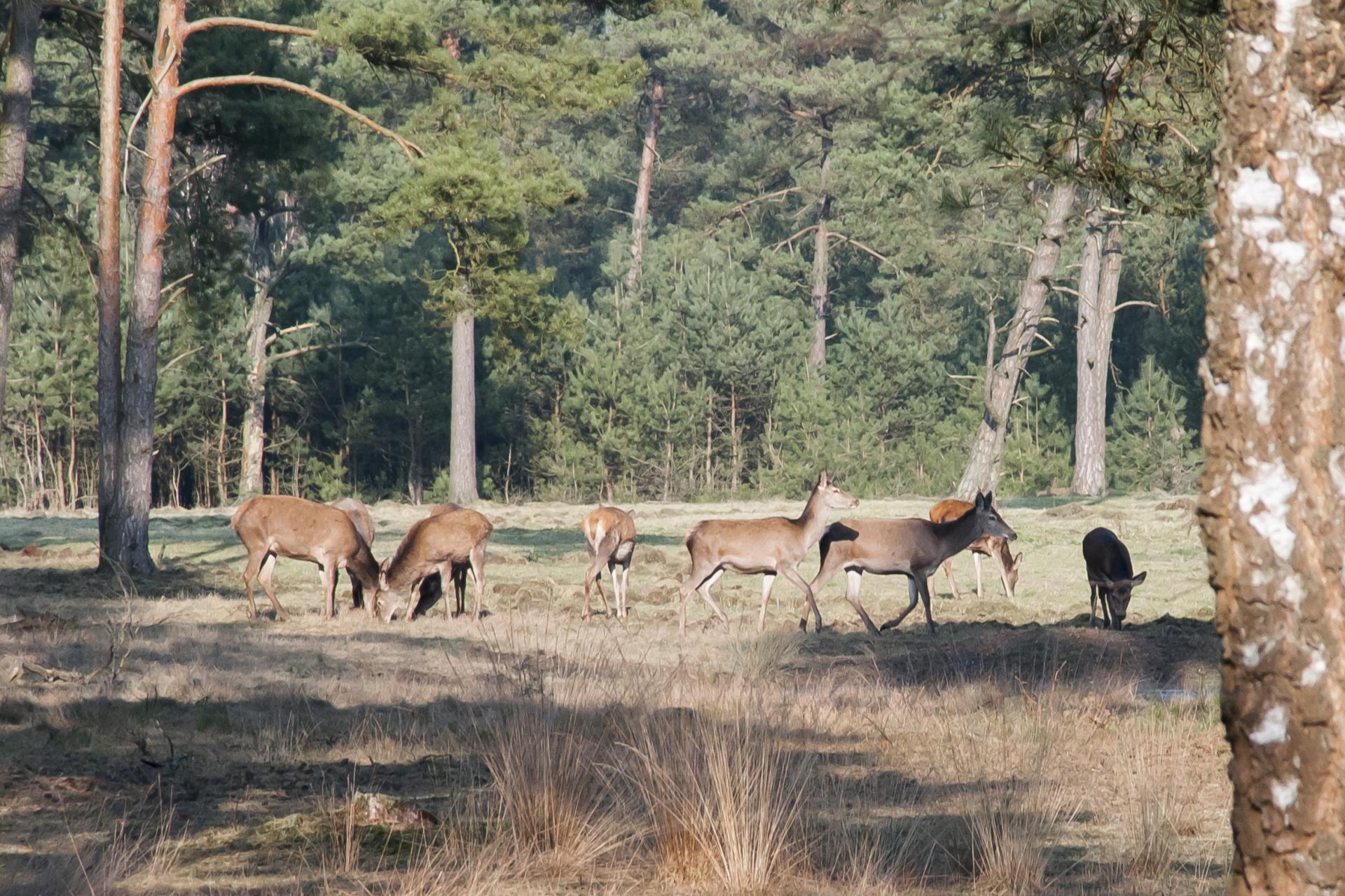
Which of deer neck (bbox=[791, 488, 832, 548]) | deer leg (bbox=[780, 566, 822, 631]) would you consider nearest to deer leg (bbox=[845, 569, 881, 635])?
deer leg (bbox=[780, 566, 822, 631])

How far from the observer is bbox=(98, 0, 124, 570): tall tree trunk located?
20.2 meters

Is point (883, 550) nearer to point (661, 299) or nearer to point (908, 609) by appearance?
point (908, 609)

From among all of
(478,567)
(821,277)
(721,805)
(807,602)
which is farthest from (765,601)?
(821,277)

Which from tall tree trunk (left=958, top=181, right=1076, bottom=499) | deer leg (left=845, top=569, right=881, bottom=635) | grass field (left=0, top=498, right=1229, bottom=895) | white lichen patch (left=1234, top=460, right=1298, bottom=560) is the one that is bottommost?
grass field (left=0, top=498, right=1229, bottom=895)

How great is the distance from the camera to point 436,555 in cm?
1791

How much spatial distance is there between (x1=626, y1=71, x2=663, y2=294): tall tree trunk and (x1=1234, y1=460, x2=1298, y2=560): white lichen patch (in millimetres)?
50189

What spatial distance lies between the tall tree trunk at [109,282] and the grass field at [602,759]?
415cm

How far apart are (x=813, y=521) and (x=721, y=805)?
12.0m

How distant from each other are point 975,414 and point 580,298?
58.2 feet

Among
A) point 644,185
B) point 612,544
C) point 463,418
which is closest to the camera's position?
point 612,544

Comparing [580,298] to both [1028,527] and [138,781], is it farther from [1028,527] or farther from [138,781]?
[138,781]

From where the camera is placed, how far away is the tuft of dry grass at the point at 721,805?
6.10m

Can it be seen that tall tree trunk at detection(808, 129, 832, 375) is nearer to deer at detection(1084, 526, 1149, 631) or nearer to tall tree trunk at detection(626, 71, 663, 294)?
tall tree trunk at detection(626, 71, 663, 294)

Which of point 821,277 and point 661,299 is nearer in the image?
point 661,299
